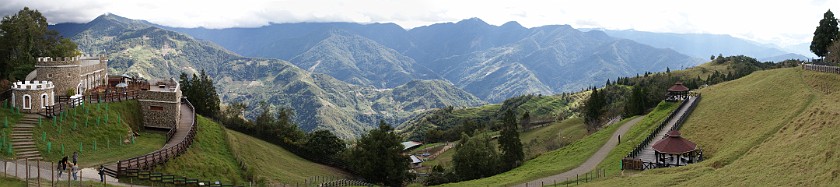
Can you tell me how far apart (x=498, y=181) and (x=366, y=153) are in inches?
814

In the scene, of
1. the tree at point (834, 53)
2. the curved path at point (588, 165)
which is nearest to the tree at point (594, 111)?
the curved path at point (588, 165)

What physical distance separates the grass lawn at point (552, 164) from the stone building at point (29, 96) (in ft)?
116

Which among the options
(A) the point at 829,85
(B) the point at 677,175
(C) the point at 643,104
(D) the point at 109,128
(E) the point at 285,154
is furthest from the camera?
(C) the point at 643,104

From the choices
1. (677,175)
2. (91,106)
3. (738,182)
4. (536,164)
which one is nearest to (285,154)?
(91,106)

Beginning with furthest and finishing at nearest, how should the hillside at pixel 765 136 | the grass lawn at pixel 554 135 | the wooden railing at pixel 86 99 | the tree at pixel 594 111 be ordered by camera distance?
the tree at pixel 594 111
the grass lawn at pixel 554 135
the wooden railing at pixel 86 99
the hillside at pixel 765 136

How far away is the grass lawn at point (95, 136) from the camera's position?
1652 inches

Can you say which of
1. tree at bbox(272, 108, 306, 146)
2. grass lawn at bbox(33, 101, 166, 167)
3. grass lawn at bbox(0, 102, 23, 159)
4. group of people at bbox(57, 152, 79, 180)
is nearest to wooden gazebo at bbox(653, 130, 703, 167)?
group of people at bbox(57, 152, 79, 180)

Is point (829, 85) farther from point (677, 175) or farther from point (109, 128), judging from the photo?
point (109, 128)

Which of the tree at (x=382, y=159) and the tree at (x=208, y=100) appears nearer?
the tree at (x=382, y=159)

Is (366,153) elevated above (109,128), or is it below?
below

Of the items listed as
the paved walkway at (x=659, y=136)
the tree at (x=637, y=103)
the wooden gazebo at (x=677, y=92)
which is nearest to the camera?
the paved walkway at (x=659, y=136)

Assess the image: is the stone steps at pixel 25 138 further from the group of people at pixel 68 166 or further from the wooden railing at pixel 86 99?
the group of people at pixel 68 166

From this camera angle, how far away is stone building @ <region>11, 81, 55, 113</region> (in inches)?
1837

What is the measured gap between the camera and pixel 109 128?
48125 millimetres
